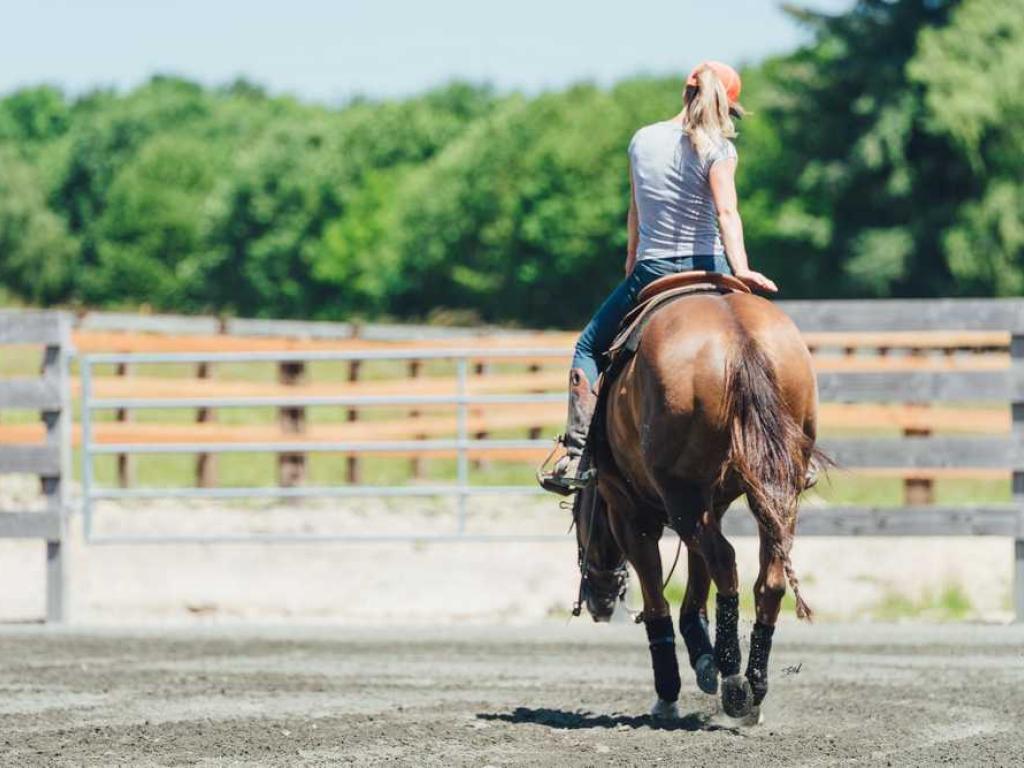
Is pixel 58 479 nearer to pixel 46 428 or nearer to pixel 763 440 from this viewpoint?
pixel 46 428

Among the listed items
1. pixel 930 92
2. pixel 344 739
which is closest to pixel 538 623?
pixel 344 739

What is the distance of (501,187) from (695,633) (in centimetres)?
7076

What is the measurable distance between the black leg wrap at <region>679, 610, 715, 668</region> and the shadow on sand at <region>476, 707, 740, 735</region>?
225 millimetres

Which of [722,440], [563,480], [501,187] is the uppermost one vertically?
[501,187]

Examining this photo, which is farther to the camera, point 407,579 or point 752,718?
point 407,579

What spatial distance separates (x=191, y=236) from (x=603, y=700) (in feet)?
301

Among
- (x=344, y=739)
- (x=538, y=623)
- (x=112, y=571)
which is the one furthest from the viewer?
(x=112, y=571)

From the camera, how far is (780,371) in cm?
585

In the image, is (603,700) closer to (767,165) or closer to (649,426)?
(649,426)

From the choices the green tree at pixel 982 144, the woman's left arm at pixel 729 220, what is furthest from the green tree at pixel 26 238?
the woman's left arm at pixel 729 220

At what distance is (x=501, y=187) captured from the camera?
7662 centimetres

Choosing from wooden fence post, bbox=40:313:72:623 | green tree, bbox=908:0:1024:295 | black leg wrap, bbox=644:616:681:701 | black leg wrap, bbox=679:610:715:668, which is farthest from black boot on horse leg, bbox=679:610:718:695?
green tree, bbox=908:0:1024:295

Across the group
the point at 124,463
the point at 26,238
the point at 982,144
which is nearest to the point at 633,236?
the point at 124,463

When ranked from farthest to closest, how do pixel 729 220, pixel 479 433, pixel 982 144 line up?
1. pixel 982 144
2. pixel 479 433
3. pixel 729 220
